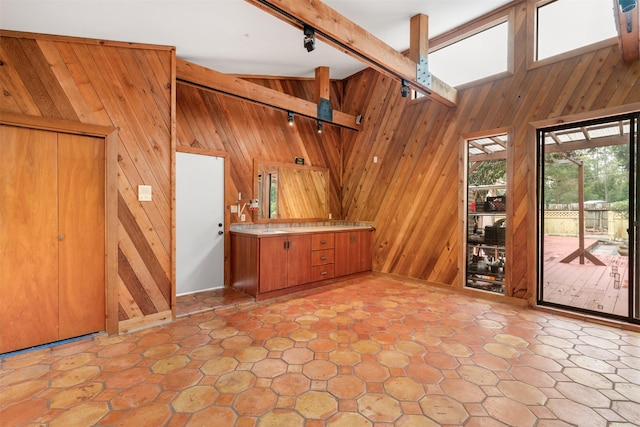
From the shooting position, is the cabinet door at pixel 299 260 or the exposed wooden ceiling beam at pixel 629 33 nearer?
the exposed wooden ceiling beam at pixel 629 33

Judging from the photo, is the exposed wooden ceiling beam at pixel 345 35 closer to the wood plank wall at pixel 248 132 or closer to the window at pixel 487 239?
the window at pixel 487 239

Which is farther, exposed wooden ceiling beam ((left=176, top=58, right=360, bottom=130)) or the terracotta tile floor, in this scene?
exposed wooden ceiling beam ((left=176, top=58, right=360, bottom=130))

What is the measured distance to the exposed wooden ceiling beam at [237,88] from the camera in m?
3.39

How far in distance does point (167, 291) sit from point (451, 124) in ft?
15.0

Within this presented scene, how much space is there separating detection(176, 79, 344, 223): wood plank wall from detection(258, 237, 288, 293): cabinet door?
965mm

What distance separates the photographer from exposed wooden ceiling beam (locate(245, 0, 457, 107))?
2268 millimetres

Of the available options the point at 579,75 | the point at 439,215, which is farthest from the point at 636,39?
the point at 439,215

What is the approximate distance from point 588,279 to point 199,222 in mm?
5903

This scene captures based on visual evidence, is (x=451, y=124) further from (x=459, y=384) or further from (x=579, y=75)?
(x=459, y=384)

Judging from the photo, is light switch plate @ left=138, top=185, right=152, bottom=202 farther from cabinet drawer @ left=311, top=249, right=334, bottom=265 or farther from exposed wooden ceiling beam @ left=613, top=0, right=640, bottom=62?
exposed wooden ceiling beam @ left=613, top=0, right=640, bottom=62

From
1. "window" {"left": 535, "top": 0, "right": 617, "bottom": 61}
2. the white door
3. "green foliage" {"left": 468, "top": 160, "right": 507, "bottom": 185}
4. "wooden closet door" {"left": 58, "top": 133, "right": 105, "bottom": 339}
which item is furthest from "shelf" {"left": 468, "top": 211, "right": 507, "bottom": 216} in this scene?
"wooden closet door" {"left": 58, "top": 133, "right": 105, "bottom": 339}

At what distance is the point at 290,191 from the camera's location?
5.27m

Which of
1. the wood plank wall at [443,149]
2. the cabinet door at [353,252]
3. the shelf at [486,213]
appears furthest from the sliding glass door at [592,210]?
the cabinet door at [353,252]

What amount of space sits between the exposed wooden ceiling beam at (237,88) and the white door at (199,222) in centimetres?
106
